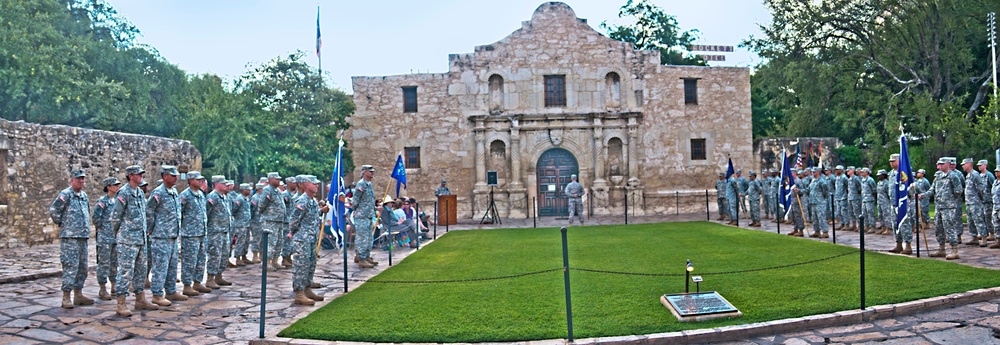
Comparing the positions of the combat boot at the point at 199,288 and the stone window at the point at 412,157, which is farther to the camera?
the stone window at the point at 412,157

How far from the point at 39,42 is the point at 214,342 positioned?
2492cm

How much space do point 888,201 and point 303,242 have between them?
45.0 ft

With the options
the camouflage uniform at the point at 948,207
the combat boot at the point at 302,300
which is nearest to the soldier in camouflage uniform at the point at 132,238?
the combat boot at the point at 302,300

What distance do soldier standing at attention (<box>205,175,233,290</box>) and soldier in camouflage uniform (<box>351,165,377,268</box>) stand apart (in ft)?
7.32

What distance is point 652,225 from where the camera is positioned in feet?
66.1

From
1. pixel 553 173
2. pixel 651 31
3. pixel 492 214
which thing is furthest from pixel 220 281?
pixel 651 31

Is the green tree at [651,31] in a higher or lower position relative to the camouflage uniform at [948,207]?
higher

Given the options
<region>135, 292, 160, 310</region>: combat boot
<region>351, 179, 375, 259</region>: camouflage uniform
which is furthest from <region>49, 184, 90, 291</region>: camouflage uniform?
<region>351, 179, 375, 259</region>: camouflage uniform

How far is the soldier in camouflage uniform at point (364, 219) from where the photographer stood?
11.9 metres

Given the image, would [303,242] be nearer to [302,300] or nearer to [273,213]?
[302,300]

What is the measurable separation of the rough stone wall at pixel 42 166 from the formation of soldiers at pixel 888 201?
52.8 ft

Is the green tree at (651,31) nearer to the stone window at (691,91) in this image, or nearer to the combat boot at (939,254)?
the stone window at (691,91)

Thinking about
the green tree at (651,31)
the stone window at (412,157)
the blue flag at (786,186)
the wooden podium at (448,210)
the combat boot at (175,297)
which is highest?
the green tree at (651,31)

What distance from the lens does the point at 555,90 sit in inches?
1011
